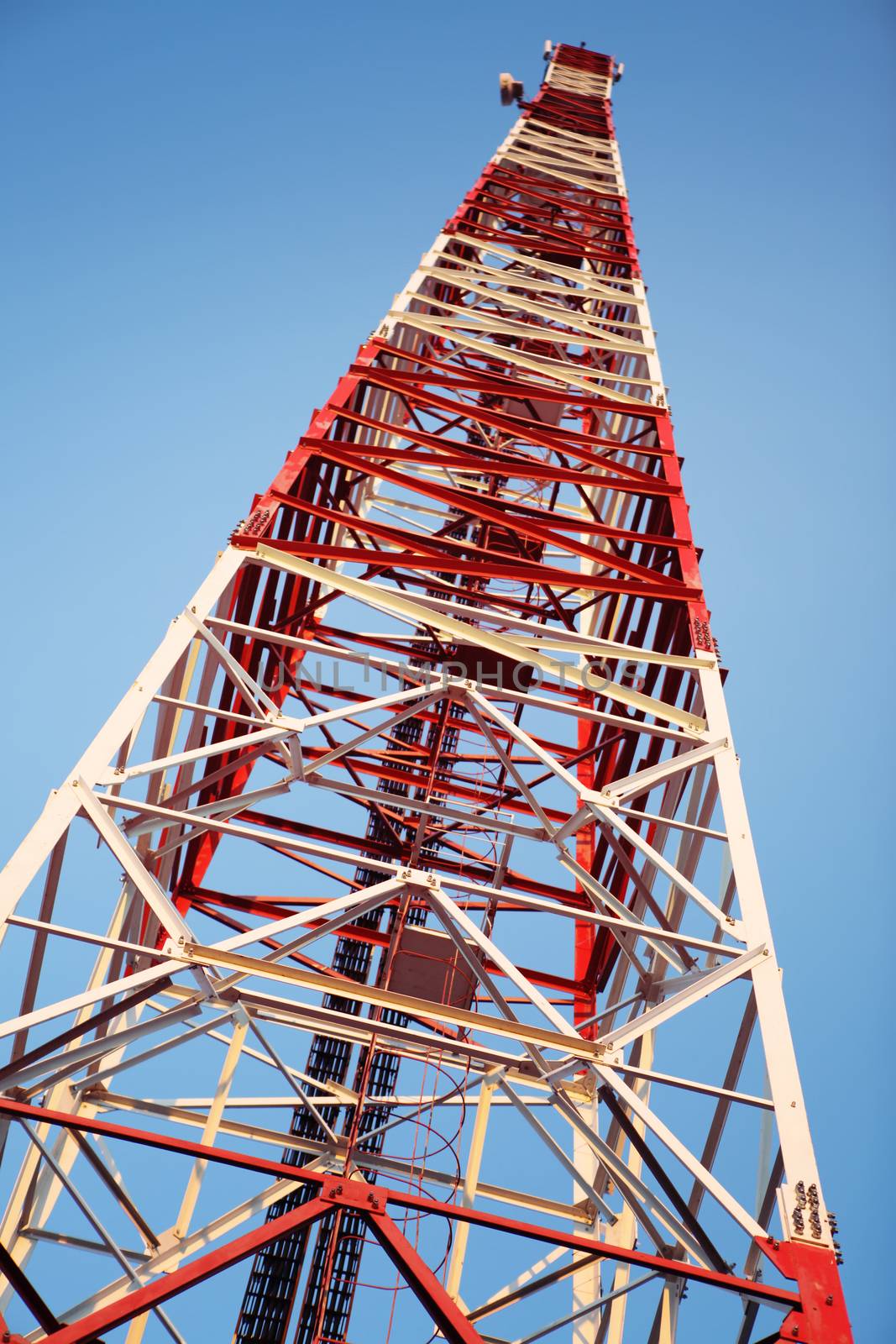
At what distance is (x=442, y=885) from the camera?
1527 centimetres

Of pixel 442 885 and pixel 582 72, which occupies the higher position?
pixel 582 72

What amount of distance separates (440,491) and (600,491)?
38.8ft

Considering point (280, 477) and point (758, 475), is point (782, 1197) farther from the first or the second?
point (758, 475)

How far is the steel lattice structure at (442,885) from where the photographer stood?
1070cm

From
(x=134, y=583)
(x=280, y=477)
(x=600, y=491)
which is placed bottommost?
(x=280, y=477)

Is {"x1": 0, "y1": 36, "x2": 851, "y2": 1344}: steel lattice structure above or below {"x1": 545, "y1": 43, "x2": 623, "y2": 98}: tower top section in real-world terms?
below

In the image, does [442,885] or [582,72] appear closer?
[442,885]

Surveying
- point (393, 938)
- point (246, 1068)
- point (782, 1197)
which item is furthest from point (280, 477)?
point (246, 1068)

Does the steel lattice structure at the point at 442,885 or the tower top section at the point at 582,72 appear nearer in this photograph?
the steel lattice structure at the point at 442,885

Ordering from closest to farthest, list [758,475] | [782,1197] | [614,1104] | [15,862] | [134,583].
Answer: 1. [782,1197]
2. [15,862]
3. [614,1104]
4. [134,583]
5. [758,475]

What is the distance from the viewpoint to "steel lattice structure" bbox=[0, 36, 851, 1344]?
35.1 feet

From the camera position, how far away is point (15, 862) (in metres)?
10.7

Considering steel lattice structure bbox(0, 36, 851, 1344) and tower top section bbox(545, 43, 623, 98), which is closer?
steel lattice structure bbox(0, 36, 851, 1344)

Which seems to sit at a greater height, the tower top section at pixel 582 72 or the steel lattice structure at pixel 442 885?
the tower top section at pixel 582 72
